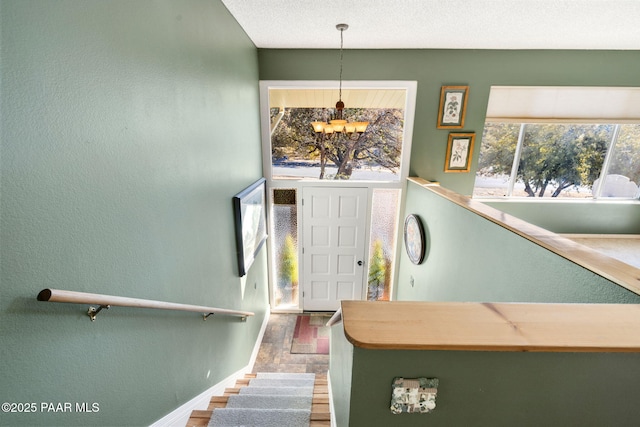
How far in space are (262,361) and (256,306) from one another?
661 mm

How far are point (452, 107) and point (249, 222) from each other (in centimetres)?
279

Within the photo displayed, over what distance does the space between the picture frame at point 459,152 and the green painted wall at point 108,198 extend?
112 inches

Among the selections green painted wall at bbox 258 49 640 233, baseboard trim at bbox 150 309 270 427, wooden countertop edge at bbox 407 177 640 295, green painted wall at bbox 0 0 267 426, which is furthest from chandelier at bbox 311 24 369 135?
baseboard trim at bbox 150 309 270 427

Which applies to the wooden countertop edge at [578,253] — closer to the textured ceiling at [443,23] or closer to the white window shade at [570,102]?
the textured ceiling at [443,23]

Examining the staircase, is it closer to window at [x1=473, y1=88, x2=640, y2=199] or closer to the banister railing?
the banister railing

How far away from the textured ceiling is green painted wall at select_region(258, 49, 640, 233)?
11 centimetres

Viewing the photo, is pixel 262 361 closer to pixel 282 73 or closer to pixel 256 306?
pixel 256 306

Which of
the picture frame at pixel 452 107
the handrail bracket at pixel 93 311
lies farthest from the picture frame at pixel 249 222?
the picture frame at pixel 452 107

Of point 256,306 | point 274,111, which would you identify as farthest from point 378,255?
point 274,111

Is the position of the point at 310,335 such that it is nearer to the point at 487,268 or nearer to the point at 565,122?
the point at 487,268

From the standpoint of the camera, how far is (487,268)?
1737 millimetres

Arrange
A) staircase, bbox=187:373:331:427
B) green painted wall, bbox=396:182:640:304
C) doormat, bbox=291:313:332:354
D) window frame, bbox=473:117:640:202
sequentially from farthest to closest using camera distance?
doormat, bbox=291:313:332:354
window frame, bbox=473:117:640:202
staircase, bbox=187:373:331:427
green painted wall, bbox=396:182:640:304

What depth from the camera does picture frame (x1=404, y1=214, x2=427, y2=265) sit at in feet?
9.26

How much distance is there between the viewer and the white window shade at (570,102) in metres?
3.14
